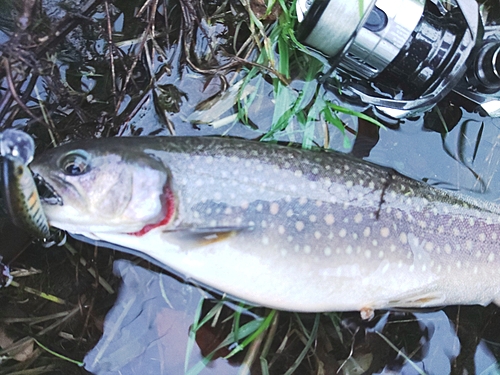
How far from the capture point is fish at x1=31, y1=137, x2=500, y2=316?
1.36m

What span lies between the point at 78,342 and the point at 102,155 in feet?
2.63

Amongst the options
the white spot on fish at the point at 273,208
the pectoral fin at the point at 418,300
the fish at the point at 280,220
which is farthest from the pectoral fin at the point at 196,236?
the pectoral fin at the point at 418,300

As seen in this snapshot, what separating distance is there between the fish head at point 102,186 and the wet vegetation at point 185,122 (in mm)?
336

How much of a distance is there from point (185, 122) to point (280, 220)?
59cm

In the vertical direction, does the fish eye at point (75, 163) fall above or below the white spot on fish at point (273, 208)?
below

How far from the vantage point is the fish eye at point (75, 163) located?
4.30ft

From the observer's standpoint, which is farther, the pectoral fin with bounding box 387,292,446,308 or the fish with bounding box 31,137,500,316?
the pectoral fin with bounding box 387,292,446,308

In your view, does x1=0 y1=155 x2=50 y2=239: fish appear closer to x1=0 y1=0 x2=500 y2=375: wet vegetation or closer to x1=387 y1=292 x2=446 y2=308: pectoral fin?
x1=0 y1=0 x2=500 y2=375: wet vegetation

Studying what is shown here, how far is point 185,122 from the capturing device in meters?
1.76

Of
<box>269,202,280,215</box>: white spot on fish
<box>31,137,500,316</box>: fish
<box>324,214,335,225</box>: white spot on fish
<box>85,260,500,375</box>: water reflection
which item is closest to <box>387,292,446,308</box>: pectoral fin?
<box>31,137,500,316</box>: fish

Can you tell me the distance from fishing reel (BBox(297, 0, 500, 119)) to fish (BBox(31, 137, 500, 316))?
1.16 feet

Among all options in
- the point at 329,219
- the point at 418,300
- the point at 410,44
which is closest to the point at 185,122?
the point at 329,219

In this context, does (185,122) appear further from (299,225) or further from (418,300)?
(418,300)

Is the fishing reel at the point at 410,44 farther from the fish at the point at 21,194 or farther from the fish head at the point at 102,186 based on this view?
the fish at the point at 21,194
